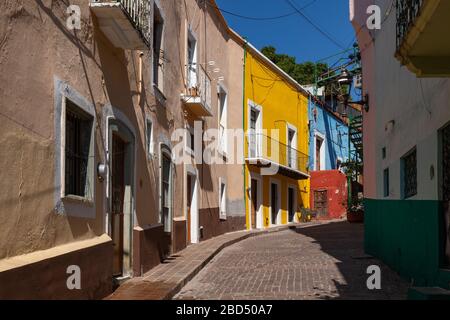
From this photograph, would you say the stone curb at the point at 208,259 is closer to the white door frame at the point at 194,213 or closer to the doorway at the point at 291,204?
the white door frame at the point at 194,213

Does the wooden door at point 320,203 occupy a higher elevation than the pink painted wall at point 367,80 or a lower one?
lower

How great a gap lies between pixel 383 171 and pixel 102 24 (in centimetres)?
702

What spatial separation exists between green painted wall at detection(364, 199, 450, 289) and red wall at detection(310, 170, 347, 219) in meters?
16.2

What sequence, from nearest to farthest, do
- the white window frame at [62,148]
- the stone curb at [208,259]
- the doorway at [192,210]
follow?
1. the white window frame at [62,148]
2. the stone curb at [208,259]
3. the doorway at [192,210]

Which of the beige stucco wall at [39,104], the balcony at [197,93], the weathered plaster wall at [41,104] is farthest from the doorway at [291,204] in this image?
the beige stucco wall at [39,104]

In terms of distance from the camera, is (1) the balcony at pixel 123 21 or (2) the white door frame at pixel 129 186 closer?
(1) the balcony at pixel 123 21

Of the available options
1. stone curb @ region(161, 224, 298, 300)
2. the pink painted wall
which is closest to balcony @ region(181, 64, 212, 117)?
stone curb @ region(161, 224, 298, 300)

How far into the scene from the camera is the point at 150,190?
1161 cm

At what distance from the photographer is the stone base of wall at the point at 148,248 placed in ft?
33.5

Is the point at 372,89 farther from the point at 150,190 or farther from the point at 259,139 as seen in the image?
the point at 259,139

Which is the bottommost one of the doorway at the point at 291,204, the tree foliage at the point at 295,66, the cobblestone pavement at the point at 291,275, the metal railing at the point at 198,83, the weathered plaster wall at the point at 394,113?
the cobblestone pavement at the point at 291,275

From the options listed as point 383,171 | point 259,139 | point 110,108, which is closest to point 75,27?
point 110,108

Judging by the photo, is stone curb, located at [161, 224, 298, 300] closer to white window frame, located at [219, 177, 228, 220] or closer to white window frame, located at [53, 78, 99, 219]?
white window frame, located at [219, 177, 228, 220]

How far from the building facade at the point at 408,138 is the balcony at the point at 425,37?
0.01 m
